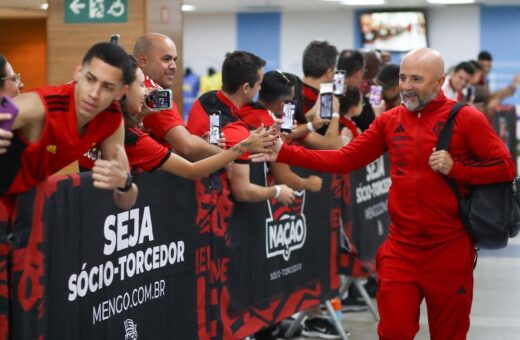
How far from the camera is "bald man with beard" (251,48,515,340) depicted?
5246 millimetres

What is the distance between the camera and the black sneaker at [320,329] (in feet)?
25.3

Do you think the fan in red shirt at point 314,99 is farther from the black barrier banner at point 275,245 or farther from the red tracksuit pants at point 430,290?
the red tracksuit pants at point 430,290

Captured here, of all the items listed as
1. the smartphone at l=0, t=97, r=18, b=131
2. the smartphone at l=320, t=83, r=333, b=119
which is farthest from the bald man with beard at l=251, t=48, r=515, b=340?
the smartphone at l=0, t=97, r=18, b=131

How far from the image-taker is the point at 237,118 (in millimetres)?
6180

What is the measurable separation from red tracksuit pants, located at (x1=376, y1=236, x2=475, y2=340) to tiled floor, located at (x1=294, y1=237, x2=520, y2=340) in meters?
2.43

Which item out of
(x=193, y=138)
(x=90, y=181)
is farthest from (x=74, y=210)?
(x=193, y=138)

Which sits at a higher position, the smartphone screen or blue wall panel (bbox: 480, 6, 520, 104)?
blue wall panel (bbox: 480, 6, 520, 104)

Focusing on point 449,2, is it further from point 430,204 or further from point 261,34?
point 430,204

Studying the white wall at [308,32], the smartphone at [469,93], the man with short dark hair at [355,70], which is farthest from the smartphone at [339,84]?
the white wall at [308,32]

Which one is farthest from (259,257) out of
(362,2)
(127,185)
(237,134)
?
(362,2)

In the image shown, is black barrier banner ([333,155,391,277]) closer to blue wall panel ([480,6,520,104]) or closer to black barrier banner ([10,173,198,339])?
black barrier banner ([10,173,198,339])

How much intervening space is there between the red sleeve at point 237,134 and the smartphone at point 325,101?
101cm

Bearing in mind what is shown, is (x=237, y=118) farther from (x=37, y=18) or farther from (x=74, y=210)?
(x=37, y=18)

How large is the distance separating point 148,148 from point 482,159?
1778 millimetres
